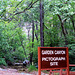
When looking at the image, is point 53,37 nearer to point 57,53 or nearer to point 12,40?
point 12,40

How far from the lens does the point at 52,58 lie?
3.93 metres

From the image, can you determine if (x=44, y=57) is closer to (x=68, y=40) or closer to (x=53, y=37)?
(x=68, y=40)

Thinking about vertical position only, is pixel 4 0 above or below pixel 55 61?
above

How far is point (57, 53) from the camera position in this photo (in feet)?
13.1

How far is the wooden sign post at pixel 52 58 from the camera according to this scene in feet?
12.6

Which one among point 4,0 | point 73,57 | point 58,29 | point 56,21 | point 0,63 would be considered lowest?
point 0,63

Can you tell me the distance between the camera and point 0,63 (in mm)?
14531

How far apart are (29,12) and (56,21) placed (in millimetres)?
3496

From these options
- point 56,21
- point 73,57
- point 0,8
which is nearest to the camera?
point 0,8

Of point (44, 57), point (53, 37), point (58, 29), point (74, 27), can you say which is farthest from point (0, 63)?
point (44, 57)

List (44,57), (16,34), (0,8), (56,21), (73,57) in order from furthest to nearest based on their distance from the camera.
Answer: (16,34)
(56,21)
(73,57)
(0,8)
(44,57)

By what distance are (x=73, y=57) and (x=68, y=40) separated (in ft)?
6.03

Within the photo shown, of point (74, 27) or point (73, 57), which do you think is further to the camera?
point (74, 27)

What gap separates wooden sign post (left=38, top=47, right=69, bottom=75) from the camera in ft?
12.6
